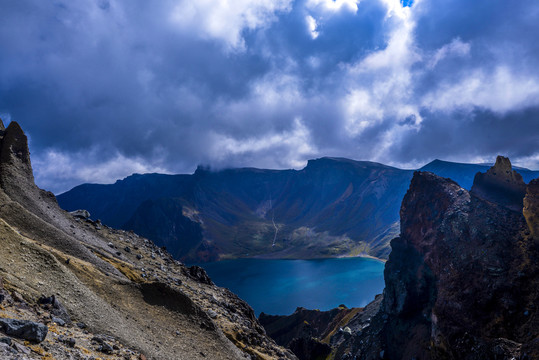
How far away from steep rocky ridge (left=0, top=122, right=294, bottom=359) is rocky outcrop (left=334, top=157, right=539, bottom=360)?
23.7 metres

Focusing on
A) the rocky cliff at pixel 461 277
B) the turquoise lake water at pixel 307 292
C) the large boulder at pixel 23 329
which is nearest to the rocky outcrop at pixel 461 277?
the rocky cliff at pixel 461 277

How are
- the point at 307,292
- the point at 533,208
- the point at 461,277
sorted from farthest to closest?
the point at 307,292 → the point at 461,277 → the point at 533,208

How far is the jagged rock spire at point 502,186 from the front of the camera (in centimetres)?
4947

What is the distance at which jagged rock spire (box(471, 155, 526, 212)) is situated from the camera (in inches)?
1948

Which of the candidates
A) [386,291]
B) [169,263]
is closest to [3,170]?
[169,263]

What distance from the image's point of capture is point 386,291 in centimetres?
6725

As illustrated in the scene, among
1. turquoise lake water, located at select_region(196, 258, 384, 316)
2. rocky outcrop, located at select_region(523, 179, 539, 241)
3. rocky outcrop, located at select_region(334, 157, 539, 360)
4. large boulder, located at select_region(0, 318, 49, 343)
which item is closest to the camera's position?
large boulder, located at select_region(0, 318, 49, 343)

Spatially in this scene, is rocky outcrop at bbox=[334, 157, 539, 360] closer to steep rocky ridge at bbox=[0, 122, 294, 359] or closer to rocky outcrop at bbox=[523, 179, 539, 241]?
rocky outcrop at bbox=[523, 179, 539, 241]

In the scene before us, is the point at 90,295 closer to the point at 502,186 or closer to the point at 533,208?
the point at 533,208

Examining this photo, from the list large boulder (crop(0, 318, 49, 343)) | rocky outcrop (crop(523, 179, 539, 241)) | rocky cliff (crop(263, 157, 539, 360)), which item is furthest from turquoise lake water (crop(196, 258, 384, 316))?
large boulder (crop(0, 318, 49, 343))

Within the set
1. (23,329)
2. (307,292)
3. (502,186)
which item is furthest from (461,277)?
(307,292)

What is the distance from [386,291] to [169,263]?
155 feet

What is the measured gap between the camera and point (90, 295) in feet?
66.9

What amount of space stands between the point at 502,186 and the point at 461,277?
2085 cm
